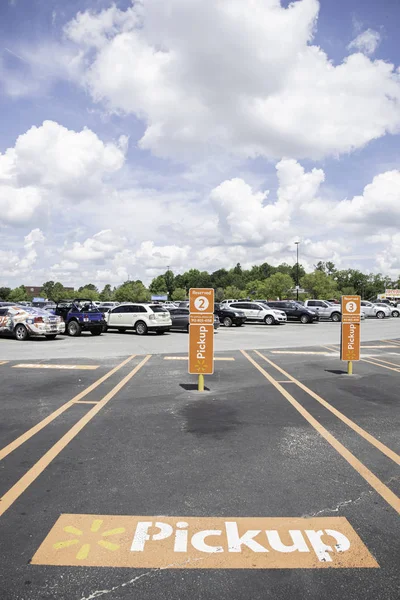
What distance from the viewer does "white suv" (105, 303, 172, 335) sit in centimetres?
2334

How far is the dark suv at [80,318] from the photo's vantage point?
69.8ft

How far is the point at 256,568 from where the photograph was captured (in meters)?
2.81

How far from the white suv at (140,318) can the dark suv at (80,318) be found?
210 cm

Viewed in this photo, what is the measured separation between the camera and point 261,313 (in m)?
33.5

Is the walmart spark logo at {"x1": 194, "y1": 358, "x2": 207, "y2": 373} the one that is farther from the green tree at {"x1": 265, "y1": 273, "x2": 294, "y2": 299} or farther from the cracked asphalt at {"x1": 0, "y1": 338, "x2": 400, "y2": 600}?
the green tree at {"x1": 265, "y1": 273, "x2": 294, "y2": 299}

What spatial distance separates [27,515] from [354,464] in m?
3.13

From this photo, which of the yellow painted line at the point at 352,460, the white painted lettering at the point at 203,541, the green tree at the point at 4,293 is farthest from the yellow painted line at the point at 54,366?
the green tree at the point at 4,293

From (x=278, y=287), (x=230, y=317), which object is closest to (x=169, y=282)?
(x=278, y=287)

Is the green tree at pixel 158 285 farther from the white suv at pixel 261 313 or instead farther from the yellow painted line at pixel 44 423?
the yellow painted line at pixel 44 423

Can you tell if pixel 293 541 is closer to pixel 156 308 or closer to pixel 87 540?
pixel 87 540

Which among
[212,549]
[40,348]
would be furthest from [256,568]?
[40,348]

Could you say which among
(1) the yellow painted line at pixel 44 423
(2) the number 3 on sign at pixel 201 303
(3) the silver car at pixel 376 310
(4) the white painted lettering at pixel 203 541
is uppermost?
(2) the number 3 on sign at pixel 201 303

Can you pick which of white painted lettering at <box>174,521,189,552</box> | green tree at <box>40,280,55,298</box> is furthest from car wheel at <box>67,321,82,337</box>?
green tree at <box>40,280,55,298</box>

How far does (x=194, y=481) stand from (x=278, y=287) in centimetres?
7813
